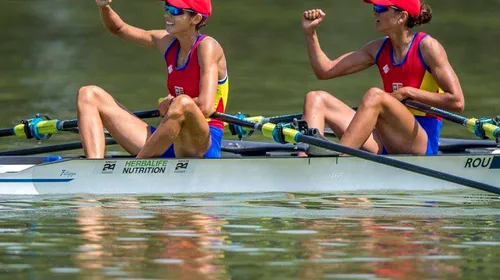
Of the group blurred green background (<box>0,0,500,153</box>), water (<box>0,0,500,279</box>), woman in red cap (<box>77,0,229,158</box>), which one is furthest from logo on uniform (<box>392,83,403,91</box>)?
blurred green background (<box>0,0,500,153</box>)

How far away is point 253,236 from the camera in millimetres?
10562

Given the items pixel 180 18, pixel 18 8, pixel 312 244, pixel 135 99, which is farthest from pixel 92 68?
pixel 312 244

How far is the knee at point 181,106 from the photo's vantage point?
12.6 m

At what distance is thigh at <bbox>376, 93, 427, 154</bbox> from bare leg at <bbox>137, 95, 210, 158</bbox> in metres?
1.47

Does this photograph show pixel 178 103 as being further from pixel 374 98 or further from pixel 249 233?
pixel 249 233

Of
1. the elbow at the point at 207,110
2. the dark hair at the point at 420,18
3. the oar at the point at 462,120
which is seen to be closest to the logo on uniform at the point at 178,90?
the elbow at the point at 207,110

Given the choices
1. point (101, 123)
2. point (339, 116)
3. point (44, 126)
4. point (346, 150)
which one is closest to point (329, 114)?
point (339, 116)

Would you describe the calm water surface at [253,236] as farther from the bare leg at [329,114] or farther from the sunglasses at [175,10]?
the sunglasses at [175,10]

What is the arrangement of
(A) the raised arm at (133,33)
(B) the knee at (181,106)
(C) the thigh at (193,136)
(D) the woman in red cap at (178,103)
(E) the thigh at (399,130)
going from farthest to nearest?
(A) the raised arm at (133,33), (E) the thigh at (399,130), (D) the woman in red cap at (178,103), (C) the thigh at (193,136), (B) the knee at (181,106)

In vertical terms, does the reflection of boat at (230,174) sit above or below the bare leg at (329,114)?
below

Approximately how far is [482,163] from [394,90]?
1.05 m

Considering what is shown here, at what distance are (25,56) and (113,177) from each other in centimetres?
1599

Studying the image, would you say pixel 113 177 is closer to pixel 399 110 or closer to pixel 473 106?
pixel 399 110

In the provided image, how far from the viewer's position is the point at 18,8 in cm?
3312
